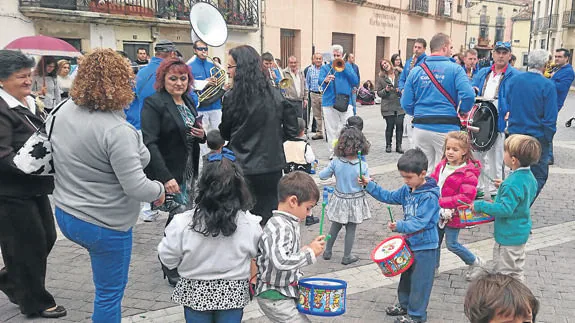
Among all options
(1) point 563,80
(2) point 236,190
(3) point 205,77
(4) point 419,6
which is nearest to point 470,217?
(2) point 236,190

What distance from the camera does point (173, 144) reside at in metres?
3.88

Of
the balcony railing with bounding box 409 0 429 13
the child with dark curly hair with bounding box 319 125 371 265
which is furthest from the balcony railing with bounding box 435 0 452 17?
the child with dark curly hair with bounding box 319 125 371 265

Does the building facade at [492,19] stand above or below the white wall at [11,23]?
above

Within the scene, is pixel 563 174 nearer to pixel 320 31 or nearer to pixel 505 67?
pixel 505 67

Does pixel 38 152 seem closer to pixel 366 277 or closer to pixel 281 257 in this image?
pixel 281 257

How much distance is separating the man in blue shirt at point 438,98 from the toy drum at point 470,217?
175cm

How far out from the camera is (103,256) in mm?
2908

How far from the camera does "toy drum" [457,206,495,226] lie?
3.76 metres

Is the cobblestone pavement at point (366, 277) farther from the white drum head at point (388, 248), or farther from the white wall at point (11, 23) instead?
the white wall at point (11, 23)

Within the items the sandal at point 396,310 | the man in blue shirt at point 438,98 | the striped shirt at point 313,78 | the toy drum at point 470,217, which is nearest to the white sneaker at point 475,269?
the toy drum at point 470,217

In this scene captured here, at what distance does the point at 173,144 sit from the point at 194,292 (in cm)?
165

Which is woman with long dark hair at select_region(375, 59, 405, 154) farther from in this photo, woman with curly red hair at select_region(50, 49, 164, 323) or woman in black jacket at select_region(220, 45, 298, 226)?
woman with curly red hair at select_region(50, 49, 164, 323)

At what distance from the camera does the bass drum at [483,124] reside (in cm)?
616

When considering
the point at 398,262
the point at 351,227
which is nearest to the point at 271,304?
the point at 398,262
